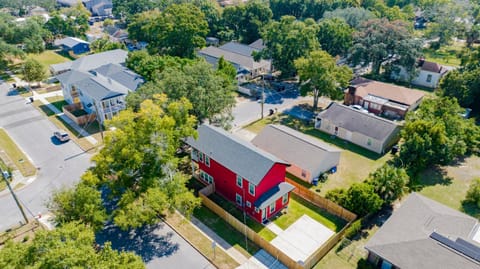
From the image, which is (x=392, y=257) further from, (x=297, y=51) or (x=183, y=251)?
(x=297, y=51)

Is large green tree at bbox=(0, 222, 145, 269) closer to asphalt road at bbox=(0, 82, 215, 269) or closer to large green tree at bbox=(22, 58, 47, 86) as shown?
asphalt road at bbox=(0, 82, 215, 269)

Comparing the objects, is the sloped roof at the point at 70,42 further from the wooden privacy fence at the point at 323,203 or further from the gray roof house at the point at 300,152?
the wooden privacy fence at the point at 323,203

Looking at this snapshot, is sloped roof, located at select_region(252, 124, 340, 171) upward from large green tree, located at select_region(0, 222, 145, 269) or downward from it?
downward

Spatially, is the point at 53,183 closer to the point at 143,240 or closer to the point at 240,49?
the point at 143,240

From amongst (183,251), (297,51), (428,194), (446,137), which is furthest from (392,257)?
(297,51)

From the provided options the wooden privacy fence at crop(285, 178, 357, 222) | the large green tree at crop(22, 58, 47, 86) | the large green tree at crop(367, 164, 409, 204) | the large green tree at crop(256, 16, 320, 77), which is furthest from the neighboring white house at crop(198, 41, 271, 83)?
the large green tree at crop(367, 164, 409, 204)
